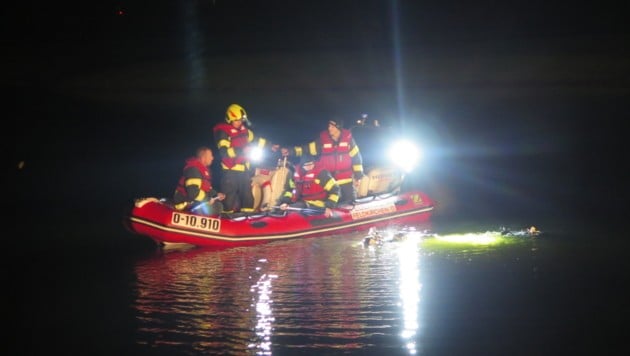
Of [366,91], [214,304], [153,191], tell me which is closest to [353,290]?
[214,304]

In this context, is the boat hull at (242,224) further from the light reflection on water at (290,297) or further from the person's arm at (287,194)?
the person's arm at (287,194)

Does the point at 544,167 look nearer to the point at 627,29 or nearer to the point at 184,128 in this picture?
the point at 184,128

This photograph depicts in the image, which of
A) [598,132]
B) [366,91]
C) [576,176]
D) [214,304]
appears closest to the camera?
[214,304]

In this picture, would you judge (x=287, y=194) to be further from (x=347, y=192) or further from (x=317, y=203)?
(x=347, y=192)

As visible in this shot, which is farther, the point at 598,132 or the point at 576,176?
the point at 598,132

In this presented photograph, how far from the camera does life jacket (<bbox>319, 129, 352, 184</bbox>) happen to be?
599 inches

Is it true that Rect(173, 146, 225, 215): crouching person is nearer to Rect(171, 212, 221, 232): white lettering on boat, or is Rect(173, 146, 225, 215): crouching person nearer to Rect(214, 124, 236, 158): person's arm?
Rect(171, 212, 221, 232): white lettering on boat

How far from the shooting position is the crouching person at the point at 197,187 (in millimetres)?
13258

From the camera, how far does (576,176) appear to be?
20.2 meters

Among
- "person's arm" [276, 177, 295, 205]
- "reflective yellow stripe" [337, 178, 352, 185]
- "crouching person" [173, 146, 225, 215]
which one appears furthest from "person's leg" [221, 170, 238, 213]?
"reflective yellow stripe" [337, 178, 352, 185]

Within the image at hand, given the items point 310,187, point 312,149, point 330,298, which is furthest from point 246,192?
point 330,298

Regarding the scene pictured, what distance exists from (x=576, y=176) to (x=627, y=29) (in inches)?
627

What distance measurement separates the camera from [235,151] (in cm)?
1388

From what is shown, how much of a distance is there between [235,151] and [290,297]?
4.57 m
